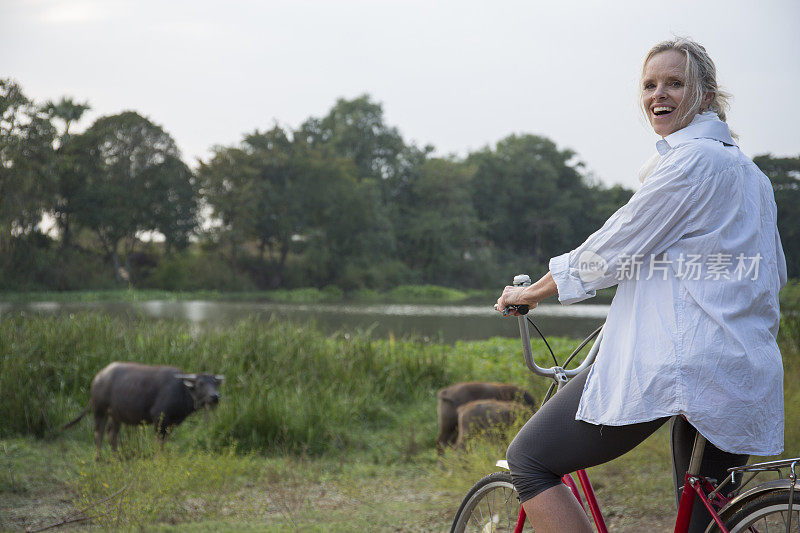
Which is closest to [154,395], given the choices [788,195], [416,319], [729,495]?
[729,495]

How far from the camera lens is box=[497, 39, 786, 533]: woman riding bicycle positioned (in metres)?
1.36

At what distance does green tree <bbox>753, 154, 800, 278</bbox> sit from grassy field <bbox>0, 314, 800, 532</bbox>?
37.0 inches

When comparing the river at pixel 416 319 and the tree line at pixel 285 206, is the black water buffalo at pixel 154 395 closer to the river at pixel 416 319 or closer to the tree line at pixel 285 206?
the tree line at pixel 285 206

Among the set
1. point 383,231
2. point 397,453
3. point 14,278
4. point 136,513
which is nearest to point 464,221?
point 383,231

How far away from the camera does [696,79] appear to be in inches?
59.6

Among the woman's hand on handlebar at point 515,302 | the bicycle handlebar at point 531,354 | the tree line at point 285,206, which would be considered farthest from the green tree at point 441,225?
the woman's hand on handlebar at point 515,302

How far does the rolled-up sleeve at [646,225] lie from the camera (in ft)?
4.57

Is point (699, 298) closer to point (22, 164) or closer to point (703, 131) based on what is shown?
point (703, 131)

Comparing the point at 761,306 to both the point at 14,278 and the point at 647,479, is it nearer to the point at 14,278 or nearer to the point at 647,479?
the point at 647,479

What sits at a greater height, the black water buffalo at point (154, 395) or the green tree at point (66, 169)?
the green tree at point (66, 169)

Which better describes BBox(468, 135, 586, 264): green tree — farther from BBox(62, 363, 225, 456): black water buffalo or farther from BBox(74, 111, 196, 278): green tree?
BBox(62, 363, 225, 456): black water buffalo

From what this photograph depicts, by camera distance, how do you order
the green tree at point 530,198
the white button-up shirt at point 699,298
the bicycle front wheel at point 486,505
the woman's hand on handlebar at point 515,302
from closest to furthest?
the white button-up shirt at point 699,298
the woman's hand on handlebar at point 515,302
the bicycle front wheel at point 486,505
the green tree at point 530,198

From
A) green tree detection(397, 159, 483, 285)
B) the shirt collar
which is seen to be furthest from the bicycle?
green tree detection(397, 159, 483, 285)

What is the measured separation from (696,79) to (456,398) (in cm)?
447
